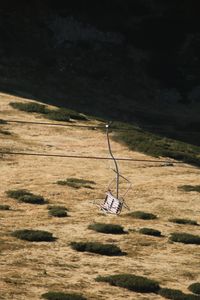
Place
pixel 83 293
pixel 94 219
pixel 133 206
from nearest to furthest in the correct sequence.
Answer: pixel 83 293 → pixel 94 219 → pixel 133 206

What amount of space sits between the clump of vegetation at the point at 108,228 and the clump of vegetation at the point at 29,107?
33462mm

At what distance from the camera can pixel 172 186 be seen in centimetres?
6041

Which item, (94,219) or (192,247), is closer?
(192,247)

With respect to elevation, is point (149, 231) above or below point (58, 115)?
below

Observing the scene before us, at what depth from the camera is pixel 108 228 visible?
148 feet

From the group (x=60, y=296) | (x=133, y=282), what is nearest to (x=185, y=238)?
→ (x=133, y=282)

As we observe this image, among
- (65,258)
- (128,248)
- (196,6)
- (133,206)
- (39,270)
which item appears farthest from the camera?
(196,6)

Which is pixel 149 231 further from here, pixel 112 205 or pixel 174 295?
pixel 174 295

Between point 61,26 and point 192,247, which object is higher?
point 61,26

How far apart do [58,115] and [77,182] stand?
20.6 meters

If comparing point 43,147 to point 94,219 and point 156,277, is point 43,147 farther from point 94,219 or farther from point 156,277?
point 156,277

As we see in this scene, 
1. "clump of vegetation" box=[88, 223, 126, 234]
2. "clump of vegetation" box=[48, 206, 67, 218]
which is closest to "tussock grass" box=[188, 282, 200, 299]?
"clump of vegetation" box=[88, 223, 126, 234]

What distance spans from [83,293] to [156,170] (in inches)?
1266

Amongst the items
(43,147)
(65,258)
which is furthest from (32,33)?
(65,258)
